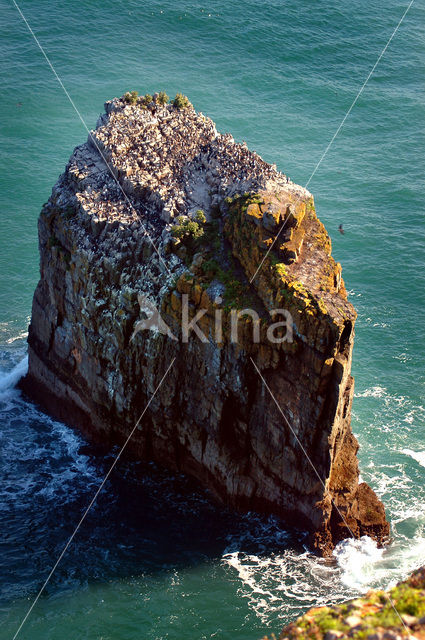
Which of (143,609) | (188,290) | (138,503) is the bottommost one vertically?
(143,609)

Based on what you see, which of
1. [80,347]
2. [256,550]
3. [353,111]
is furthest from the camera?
[353,111]

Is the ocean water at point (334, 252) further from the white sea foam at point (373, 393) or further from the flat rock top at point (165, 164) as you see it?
the flat rock top at point (165, 164)

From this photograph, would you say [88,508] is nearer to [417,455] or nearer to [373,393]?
[417,455]

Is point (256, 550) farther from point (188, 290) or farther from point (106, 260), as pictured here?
point (106, 260)

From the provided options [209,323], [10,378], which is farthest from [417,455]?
[10,378]

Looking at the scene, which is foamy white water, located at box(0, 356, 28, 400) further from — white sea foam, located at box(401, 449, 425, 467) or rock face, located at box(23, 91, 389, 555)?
white sea foam, located at box(401, 449, 425, 467)

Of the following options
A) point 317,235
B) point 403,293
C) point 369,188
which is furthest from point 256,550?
point 369,188

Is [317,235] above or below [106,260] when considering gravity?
above
